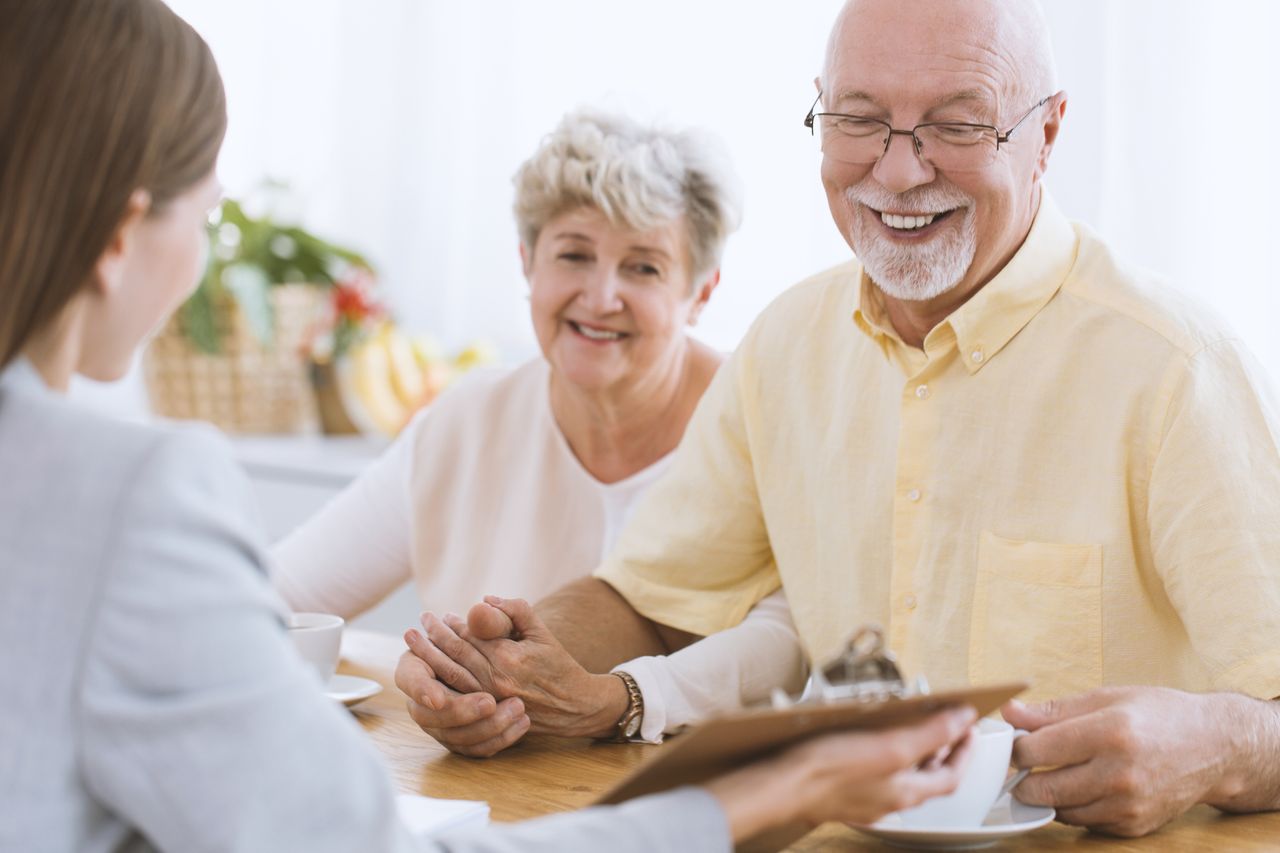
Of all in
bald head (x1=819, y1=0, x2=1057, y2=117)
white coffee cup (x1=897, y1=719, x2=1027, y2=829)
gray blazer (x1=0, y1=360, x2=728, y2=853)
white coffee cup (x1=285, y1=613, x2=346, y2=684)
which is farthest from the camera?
bald head (x1=819, y1=0, x2=1057, y2=117)

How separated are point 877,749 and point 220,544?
15.2 inches

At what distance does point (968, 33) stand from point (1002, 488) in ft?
1.50

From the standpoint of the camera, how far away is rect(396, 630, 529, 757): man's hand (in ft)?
4.23

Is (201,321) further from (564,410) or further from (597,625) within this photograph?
(597,625)

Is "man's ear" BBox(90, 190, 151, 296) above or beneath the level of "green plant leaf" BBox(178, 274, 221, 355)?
above

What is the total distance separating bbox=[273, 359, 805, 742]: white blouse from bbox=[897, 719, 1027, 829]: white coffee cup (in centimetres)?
103

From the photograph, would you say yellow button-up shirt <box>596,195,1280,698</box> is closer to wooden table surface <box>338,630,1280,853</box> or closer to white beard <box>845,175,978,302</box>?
white beard <box>845,175,978,302</box>

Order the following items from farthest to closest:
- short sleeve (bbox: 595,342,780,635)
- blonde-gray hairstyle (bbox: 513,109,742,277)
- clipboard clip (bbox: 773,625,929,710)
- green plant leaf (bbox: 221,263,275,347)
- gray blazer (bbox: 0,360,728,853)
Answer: green plant leaf (bbox: 221,263,275,347)
blonde-gray hairstyle (bbox: 513,109,742,277)
short sleeve (bbox: 595,342,780,635)
clipboard clip (bbox: 773,625,929,710)
gray blazer (bbox: 0,360,728,853)

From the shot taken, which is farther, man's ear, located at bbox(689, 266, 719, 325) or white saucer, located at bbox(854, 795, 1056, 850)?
man's ear, located at bbox(689, 266, 719, 325)

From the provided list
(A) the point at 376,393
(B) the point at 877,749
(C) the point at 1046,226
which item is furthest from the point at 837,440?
(A) the point at 376,393

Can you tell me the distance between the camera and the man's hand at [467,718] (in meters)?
1.29

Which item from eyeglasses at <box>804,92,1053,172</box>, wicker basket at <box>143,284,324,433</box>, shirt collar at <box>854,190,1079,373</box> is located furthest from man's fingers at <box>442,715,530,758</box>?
wicker basket at <box>143,284,324,433</box>

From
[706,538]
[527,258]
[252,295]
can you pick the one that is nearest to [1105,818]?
[706,538]

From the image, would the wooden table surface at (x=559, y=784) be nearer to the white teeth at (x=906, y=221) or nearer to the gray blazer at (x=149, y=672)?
the gray blazer at (x=149, y=672)
